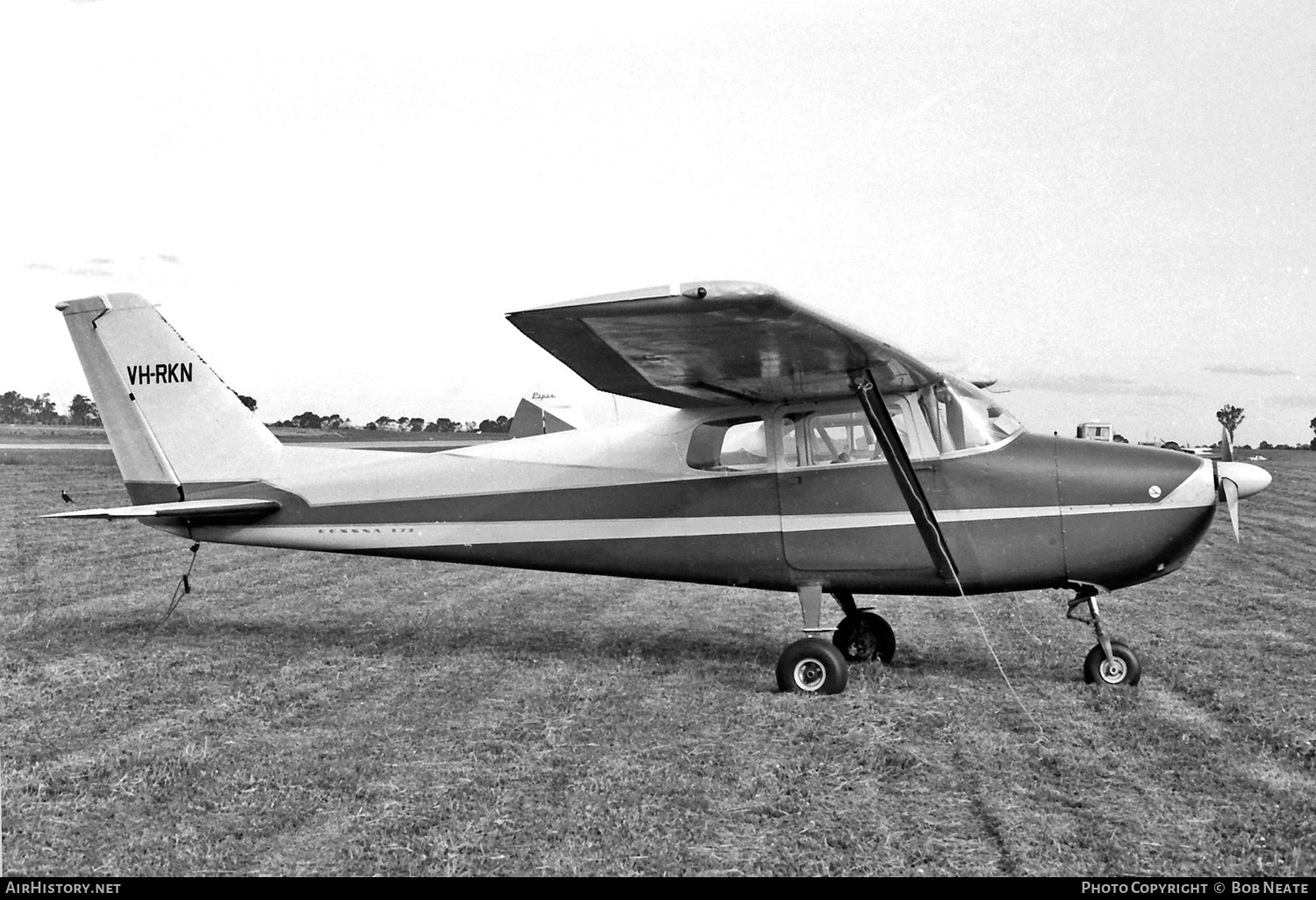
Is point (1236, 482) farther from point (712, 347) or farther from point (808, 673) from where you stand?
point (712, 347)

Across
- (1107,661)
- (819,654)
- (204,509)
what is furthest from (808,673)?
(204,509)

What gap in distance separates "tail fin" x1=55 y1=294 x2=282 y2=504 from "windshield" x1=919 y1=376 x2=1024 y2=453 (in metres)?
5.69

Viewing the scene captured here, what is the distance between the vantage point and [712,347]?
20.1ft

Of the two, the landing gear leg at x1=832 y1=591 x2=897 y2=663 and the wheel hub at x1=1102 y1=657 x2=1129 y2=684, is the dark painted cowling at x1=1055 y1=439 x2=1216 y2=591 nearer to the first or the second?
the wheel hub at x1=1102 y1=657 x2=1129 y2=684

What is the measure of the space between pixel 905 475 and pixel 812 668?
4.94 feet

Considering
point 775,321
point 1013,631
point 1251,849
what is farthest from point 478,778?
point 1013,631

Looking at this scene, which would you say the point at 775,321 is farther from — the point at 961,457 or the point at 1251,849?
the point at 1251,849

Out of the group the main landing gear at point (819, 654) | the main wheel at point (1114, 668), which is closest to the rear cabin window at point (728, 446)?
the main landing gear at point (819, 654)

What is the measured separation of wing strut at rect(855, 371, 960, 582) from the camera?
6.70 meters

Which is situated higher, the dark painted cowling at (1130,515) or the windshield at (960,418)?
the windshield at (960,418)

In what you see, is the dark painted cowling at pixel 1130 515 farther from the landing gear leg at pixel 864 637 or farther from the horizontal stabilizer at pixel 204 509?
the horizontal stabilizer at pixel 204 509

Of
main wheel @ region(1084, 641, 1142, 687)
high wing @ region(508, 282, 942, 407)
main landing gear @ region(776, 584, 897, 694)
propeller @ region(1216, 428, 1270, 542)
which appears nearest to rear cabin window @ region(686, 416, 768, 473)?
high wing @ region(508, 282, 942, 407)

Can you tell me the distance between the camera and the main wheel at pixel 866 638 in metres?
7.91

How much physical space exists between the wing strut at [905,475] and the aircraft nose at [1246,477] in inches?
78.2
